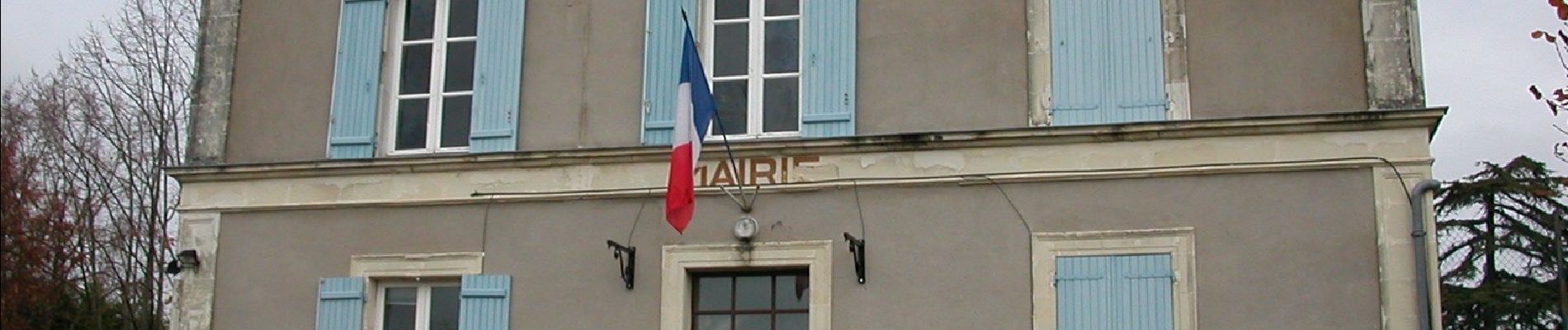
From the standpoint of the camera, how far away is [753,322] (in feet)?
40.4

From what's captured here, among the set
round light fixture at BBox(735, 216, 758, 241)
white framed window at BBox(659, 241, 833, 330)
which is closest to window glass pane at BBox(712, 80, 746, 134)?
round light fixture at BBox(735, 216, 758, 241)

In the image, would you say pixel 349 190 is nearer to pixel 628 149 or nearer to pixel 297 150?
pixel 297 150

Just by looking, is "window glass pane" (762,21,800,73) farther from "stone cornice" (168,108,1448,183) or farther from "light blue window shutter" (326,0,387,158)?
"light blue window shutter" (326,0,387,158)

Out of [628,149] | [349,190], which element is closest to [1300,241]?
[628,149]

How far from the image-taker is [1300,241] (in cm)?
1136

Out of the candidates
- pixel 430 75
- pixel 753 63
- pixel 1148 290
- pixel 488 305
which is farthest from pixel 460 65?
pixel 1148 290

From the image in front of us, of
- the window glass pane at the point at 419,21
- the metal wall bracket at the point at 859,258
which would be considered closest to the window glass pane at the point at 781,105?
the metal wall bracket at the point at 859,258

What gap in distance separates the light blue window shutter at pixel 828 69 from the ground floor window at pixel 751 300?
95 cm

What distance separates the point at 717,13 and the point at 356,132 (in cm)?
256

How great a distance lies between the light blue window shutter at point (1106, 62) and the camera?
11906mm

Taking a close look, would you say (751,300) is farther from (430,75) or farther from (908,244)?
(430,75)

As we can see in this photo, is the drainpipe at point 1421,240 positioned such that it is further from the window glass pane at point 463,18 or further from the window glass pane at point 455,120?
the window glass pane at point 463,18

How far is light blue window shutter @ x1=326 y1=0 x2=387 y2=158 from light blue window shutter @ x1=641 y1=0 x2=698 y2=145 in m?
1.90

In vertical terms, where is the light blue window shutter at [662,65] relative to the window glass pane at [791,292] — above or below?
above
